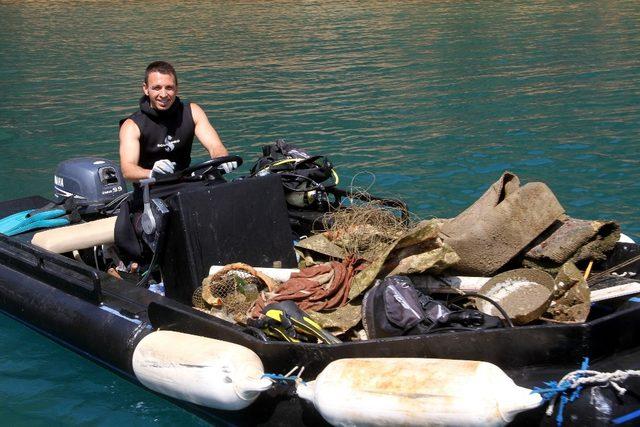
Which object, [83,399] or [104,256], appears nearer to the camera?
[83,399]

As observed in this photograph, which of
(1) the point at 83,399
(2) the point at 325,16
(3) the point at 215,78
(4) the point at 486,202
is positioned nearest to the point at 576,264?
(4) the point at 486,202

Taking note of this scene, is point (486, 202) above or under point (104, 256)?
above

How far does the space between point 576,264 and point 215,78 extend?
1232cm

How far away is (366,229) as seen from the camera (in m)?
5.58

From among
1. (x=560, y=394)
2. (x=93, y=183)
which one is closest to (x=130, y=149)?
(x=93, y=183)

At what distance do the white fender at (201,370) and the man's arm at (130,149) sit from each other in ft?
5.39

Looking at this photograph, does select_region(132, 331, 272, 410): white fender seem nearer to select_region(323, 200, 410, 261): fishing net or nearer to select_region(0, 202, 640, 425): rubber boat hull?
select_region(0, 202, 640, 425): rubber boat hull

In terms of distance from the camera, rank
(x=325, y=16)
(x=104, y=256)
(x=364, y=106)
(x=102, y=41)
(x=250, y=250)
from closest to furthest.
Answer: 1. (x=250, y=250)
2. (x=104, y=256)
3. (x=364, y=106)
4. (x=102, y=41)
5. (x=325, y=16)

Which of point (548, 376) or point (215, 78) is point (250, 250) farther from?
point (215, 78)

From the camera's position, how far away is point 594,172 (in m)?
9.70

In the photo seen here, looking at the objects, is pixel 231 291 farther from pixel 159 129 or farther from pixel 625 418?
pixel 625 418

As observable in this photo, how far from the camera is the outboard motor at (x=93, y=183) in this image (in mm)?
6762

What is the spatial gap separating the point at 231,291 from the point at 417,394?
1709 mm

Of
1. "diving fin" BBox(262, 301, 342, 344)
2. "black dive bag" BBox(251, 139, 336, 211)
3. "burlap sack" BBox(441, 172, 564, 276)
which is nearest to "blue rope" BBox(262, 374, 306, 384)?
"diving fin" BBox(262, 301, 342, 344)
